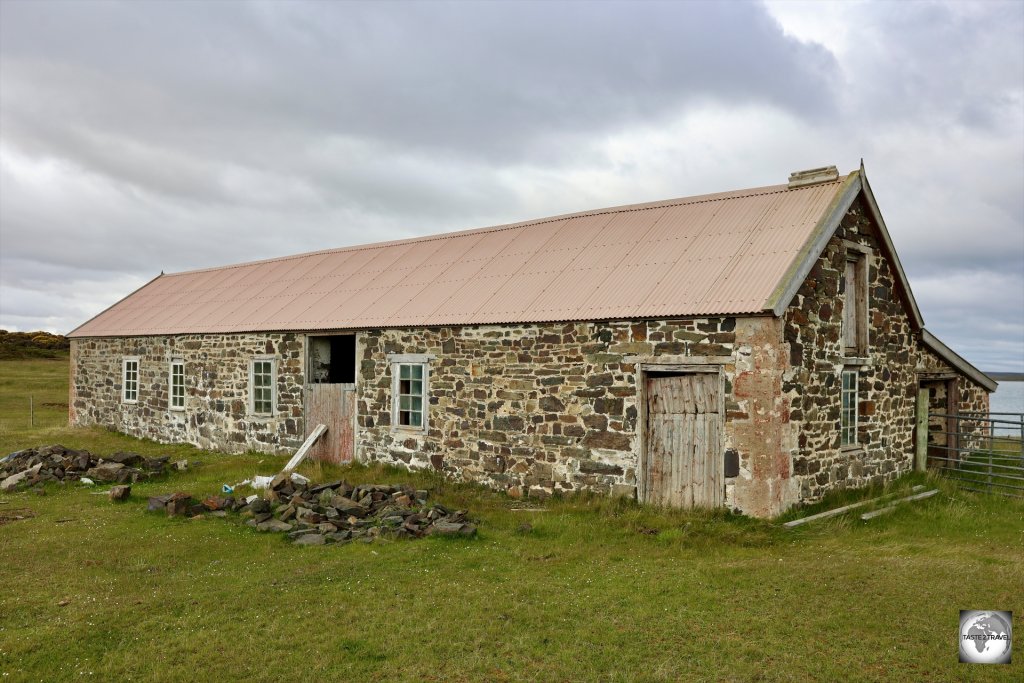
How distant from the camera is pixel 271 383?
1873 cm

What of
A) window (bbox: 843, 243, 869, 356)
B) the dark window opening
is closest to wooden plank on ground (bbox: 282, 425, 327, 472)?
the dark window opening

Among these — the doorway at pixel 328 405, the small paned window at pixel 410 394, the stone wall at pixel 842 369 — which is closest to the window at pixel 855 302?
the stone wall at pixel 842 369

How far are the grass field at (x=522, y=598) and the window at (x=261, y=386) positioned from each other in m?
6.47

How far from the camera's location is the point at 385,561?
30.8ft

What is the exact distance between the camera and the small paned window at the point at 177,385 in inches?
845

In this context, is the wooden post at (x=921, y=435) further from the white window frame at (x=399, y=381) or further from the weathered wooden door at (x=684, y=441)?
the white window frame at (x=399, y=381)

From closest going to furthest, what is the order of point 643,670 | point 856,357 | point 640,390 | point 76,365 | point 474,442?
1. point 643,670
2. point 640,390
3. point 856,357
4. point 474,442
5. point 76,365

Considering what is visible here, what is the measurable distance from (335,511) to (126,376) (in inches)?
619

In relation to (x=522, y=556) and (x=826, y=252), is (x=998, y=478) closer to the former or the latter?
(x=826, y=252)

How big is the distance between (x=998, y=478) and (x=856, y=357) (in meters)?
5.03

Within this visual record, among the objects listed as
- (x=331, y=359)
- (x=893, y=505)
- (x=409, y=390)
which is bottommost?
(x=893, y=505)

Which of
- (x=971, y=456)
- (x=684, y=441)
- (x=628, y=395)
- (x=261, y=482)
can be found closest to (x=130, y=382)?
(x=261, y=482)

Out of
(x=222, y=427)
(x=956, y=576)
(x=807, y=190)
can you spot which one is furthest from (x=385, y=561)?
(x=222, y=427)

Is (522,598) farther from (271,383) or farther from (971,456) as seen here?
(971,456)
